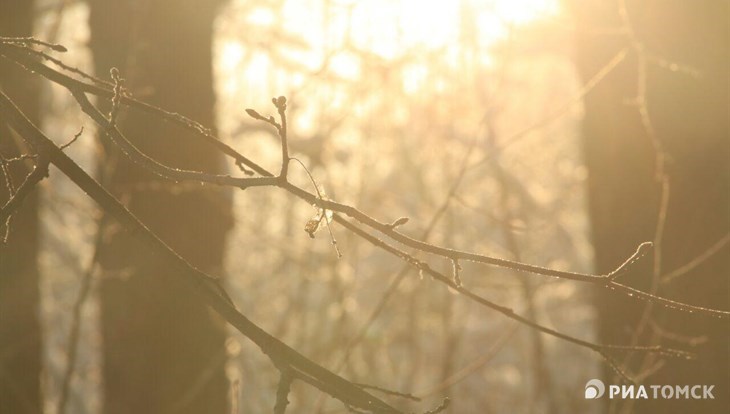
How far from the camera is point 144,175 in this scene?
4.02 metres

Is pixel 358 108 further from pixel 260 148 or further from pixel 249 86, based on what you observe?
pixel 260 148

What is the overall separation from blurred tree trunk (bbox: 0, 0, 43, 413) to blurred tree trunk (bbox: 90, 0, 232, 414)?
346 millimetres

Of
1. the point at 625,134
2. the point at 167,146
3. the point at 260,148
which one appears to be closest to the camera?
the point at 625,134

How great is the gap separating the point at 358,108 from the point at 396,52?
0.75m

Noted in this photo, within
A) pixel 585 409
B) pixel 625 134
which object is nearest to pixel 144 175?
pixel 625 134

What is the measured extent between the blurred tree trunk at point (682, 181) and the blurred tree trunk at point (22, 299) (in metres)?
2.51

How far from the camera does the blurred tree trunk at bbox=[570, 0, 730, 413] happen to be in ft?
10.1

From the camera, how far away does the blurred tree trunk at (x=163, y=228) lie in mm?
3965

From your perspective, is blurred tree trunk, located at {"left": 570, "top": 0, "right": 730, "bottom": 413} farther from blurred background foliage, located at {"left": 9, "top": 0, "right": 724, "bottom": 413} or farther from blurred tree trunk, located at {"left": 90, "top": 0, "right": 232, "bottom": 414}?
blurred tree trunk, located at {"left": 90, "top": 0, "right": 232, "bottom": 414}
